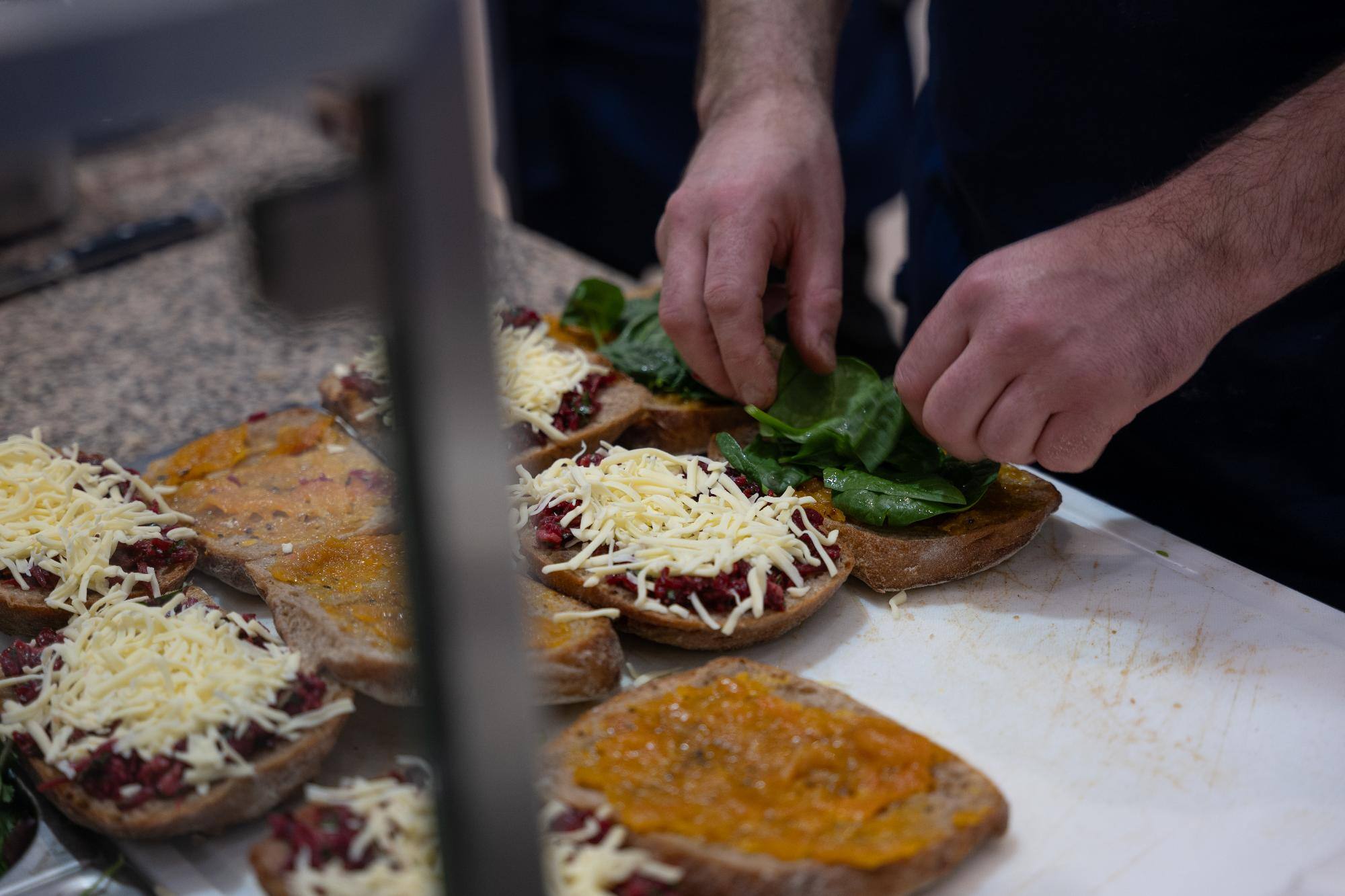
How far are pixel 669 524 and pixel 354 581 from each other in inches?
23.0

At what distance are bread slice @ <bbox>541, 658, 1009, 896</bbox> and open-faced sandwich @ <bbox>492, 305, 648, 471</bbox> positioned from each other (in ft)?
2.72

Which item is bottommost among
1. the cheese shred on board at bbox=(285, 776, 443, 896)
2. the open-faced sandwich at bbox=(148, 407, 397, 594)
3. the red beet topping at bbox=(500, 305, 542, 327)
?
the open-faced sandwich at bbox=(148, 407, 397, 594)

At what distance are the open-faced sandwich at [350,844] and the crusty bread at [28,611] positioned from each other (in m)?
0.72

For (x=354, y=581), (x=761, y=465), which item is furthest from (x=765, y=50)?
(x=354, y=581)

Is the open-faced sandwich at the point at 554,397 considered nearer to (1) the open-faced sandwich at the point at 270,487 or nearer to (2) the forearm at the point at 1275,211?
(1) the open-faced sandwich at the point at 270,487

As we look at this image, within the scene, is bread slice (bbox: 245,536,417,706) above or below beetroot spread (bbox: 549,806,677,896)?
above

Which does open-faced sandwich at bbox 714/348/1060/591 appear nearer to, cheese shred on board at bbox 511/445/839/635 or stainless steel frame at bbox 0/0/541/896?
cheese shred on board at bbox 511/445/839/635

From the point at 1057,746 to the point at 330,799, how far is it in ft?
3.81

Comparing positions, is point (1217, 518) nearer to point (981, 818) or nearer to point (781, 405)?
point (781, 405)

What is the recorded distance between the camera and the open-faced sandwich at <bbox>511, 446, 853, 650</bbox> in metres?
1.98

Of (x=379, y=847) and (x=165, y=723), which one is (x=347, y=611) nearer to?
(x=165, y=723)

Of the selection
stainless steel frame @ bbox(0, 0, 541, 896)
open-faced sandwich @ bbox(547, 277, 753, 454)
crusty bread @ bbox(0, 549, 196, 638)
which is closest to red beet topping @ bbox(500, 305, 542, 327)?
open-faced sandwich @ bbox(547, 277, 753, 454)

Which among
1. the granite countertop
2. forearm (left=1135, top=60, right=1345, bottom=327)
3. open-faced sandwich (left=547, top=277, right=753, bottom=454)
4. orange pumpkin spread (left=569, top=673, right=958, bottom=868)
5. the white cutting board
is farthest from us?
the granite countertop

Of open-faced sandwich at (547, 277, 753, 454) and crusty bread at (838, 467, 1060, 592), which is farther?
open-faced sandwich at (547, 277, 753, 454)
